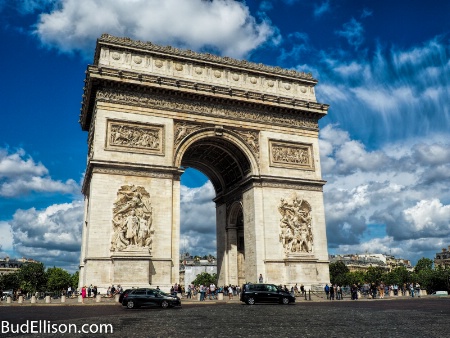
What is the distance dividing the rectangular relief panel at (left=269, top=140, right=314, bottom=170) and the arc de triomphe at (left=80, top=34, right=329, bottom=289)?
88mm

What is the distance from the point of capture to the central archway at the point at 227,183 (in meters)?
32.2

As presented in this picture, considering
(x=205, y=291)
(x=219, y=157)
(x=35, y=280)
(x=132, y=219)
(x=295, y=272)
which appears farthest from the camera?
(x=35, y=280)

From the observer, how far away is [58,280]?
100m

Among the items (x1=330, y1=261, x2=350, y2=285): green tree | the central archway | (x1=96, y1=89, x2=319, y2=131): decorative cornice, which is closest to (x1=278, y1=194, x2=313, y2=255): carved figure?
the central archway

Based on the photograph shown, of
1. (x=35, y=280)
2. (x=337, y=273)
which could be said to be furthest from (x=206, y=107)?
(x=337, y=273)

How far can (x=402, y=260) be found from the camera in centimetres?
17688

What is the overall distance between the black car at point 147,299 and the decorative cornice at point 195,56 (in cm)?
1731

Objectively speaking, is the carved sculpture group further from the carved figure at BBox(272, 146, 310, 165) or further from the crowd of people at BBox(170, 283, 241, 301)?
the crowd of people at BBox(170, 283, 241, 301)

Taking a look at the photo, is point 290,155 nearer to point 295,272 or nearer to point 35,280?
point 295,272

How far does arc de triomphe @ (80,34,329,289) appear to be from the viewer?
26.5m

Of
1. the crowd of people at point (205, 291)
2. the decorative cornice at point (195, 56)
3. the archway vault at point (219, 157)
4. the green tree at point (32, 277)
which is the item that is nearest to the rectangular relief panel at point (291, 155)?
the archway vault at point (219, 157)

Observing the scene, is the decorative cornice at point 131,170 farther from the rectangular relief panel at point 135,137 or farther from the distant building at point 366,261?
the distant building at point 366,261

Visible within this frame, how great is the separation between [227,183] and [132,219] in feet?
39.9

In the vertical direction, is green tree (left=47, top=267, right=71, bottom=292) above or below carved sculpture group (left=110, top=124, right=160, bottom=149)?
below
